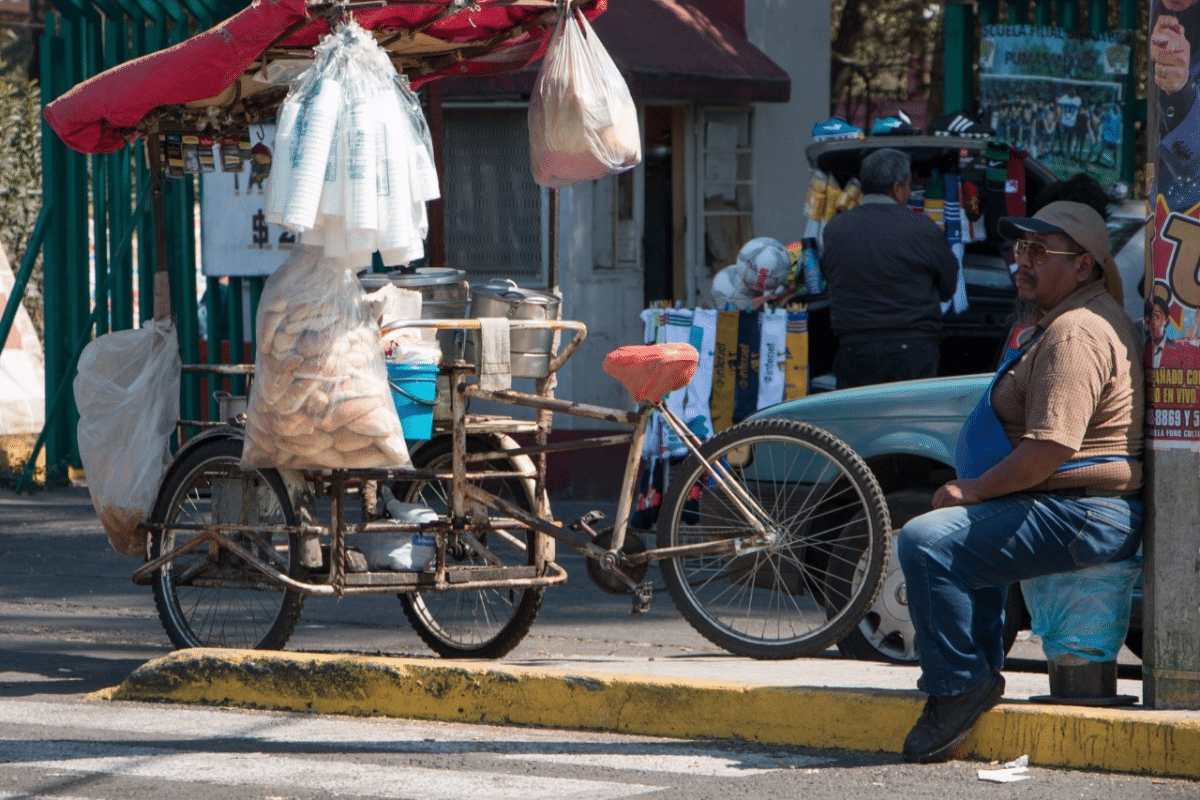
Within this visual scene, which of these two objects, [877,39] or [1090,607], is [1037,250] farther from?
[877,39]

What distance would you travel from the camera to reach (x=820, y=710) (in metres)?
5.36

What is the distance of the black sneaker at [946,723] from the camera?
5055 mm

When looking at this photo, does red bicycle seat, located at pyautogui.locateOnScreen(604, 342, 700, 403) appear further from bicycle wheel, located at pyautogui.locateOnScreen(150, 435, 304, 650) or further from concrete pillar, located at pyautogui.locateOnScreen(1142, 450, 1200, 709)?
concrete pillar, located at pyautogui.locateOnScreen(1142, 450, 1200, 709)

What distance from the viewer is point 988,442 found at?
516 cm

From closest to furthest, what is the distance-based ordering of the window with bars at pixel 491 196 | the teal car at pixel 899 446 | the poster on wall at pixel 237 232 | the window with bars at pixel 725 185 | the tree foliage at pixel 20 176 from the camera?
the teal car at pixel 899 446, the poster on wall at pixel 237 232, the window with bars at pixel 491 196, the window with bars at pixel 725 185, the tree foliage at pixel 20 176

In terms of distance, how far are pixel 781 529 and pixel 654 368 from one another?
28.8 inches

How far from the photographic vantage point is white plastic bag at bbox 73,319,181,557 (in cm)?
684

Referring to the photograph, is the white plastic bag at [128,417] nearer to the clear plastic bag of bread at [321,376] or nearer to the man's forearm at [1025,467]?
the clear plastic bag of bread at [321,376]

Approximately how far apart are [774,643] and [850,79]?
14517 mm

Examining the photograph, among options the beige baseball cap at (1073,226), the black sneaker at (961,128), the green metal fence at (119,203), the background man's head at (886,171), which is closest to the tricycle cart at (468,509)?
the beige baseball cap at (1073,226)

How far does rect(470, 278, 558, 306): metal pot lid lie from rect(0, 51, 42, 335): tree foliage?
392 inches

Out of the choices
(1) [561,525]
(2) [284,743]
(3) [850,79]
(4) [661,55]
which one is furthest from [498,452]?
(3) [850,79]

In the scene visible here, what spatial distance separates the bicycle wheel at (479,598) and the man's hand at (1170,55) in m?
2.85

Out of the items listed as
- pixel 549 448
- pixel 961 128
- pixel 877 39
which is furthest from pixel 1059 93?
pixel 877 39
